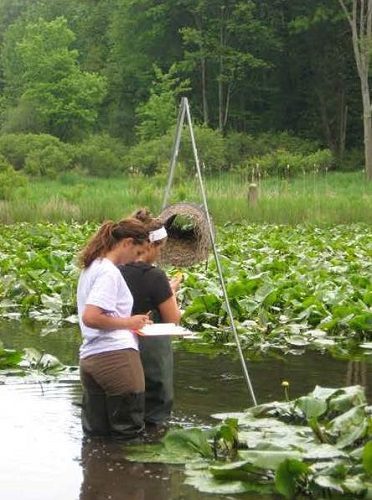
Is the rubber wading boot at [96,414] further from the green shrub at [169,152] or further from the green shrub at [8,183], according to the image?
the green shrub at [169,152]

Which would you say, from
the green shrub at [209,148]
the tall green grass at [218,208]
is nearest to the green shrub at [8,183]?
the tall green grass at [218,208]

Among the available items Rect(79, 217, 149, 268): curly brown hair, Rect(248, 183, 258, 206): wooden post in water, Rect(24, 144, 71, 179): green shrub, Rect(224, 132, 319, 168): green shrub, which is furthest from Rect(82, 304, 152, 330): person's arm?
Rect(224, 132, 319, 168): green shrub

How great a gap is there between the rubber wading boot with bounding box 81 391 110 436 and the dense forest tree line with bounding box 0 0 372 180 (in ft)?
147

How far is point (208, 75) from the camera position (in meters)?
57.5

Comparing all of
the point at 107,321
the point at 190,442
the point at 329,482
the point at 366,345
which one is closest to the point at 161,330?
the point at 107,321

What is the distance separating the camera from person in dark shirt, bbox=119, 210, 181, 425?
623cm

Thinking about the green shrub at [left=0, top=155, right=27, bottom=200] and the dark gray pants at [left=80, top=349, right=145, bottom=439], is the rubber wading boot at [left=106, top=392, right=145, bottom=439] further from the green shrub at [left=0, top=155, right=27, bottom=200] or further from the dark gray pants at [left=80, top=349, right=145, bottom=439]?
the green shrub at [left=0, top=155, right=27, bottom=200]

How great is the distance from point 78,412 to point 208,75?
51730mm

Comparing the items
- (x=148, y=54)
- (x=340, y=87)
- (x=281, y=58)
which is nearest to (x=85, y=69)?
(x=148, y=54)

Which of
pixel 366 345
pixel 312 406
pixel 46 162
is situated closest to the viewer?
pixel 312 406

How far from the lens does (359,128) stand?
5506cm

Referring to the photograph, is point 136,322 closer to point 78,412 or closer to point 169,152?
point 78,412

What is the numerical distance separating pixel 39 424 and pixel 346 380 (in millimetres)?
2316

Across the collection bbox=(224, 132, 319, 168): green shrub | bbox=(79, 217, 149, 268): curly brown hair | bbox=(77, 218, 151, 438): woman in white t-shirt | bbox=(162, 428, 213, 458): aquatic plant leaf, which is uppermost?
bbox=(79, 217, 149, 268): curly brown hair
